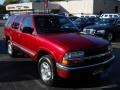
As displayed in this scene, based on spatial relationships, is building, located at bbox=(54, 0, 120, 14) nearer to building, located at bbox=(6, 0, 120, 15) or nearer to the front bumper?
building, located at bbox=(6, 0, 120, 15)

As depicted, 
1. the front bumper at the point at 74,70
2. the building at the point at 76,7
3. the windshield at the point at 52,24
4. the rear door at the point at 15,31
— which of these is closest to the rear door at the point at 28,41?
the windshield at the point at 52,24

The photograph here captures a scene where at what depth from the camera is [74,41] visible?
21.7 ft

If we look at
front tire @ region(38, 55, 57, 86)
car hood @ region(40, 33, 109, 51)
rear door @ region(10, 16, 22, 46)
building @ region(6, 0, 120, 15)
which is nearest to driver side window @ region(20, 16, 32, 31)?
rear door @ region(10, 16, 22, 46)

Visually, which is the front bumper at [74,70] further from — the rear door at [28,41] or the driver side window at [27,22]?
the driver side window at [27,22]

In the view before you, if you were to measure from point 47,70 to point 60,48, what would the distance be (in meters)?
0.86

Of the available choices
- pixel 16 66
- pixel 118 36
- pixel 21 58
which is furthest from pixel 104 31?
pixel 16 66

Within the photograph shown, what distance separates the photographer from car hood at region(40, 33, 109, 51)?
6.36 meters

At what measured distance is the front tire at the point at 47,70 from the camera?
6.57 meters

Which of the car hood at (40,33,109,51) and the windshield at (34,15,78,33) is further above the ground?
the windshield at (34,15,78,33)

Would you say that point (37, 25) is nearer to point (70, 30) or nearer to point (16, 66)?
point (70, 30)

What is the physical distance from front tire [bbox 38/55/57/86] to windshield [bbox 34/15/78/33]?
3.30 ft

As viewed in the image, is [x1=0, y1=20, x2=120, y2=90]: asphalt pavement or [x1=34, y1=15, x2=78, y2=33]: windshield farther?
[x1=34, y1=15, x2=78, y2=33]: windshield

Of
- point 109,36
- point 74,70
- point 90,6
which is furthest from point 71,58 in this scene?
point 90,6

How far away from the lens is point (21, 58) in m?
10.3
